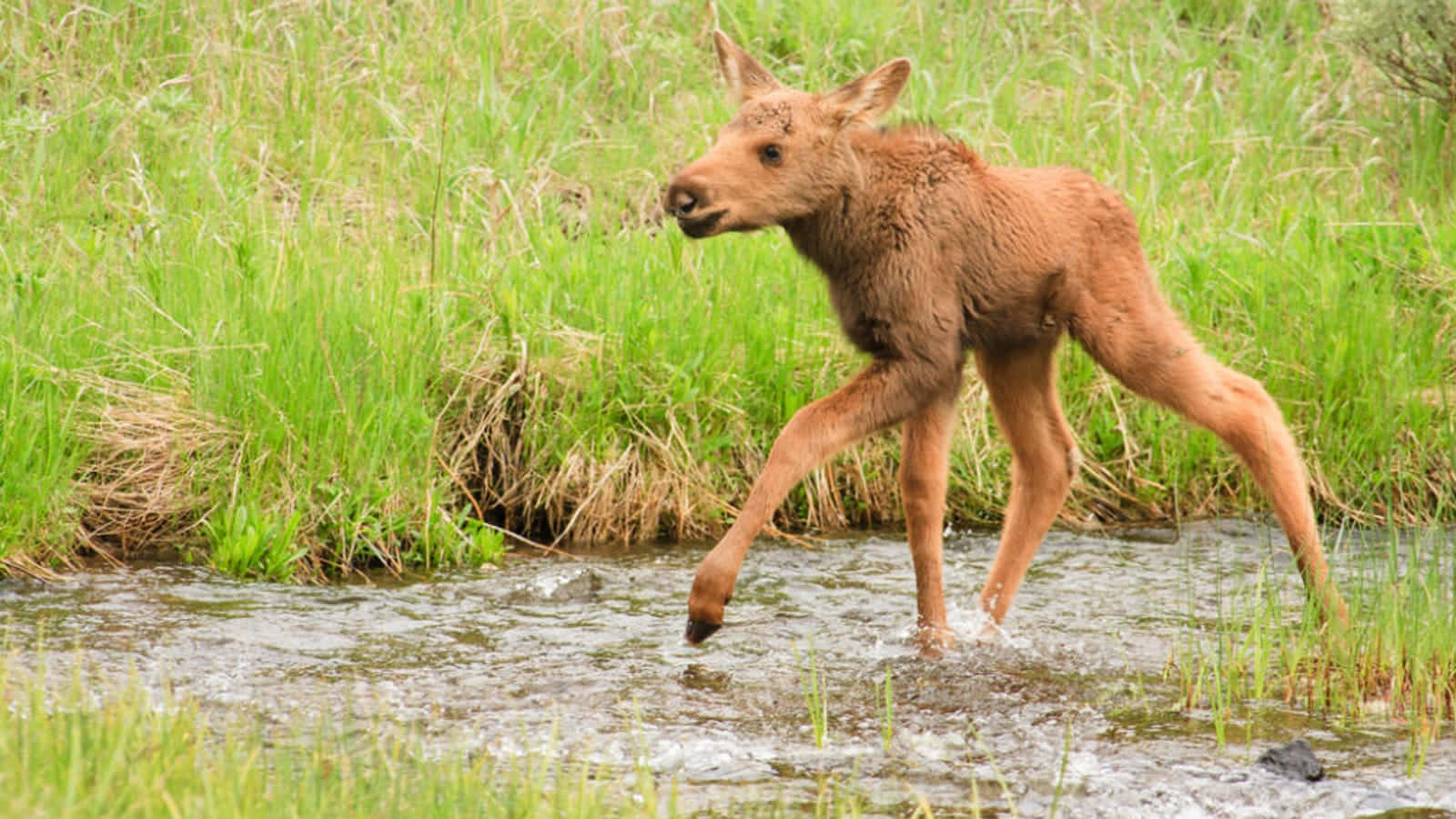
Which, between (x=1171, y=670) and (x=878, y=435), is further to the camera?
(x=878, y=435)

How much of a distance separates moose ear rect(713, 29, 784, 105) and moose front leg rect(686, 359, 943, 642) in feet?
3.50

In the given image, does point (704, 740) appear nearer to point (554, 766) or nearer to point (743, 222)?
point (554, 766)

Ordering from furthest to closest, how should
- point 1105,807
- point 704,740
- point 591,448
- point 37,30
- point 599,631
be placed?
point 37,30 → point 591,448 → point 599,631 → point 704,740 → point 1105,807

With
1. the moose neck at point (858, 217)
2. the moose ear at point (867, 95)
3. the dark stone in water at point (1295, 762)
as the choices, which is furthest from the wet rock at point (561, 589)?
the dark stone in water at point (1295, 762)

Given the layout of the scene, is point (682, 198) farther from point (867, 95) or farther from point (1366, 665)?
point (1366, 665)

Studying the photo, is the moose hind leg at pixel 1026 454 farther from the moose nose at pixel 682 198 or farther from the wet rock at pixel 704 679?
the moose nose at pixel 682 198

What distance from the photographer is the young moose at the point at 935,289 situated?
5.65 meters

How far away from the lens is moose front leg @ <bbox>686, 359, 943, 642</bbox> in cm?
536

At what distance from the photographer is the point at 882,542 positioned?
766cm

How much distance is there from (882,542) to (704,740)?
9.00ft

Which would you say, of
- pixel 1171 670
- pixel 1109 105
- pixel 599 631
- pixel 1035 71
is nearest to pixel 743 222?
pixel 599 631

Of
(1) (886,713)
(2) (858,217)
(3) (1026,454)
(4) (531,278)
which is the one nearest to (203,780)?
(1) (886,713)

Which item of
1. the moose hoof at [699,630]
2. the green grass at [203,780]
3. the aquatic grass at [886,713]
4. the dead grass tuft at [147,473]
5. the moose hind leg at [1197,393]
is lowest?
the aquatic grass at [886,713]

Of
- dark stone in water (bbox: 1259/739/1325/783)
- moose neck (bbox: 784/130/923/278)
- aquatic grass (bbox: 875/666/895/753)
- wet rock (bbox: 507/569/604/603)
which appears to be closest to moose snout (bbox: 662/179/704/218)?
moose neck (bbox: 784/130/923/278)
